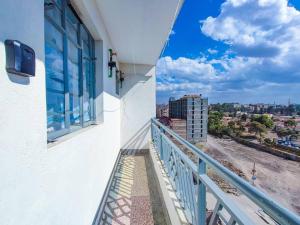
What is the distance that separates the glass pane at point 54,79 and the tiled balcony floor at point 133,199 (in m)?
1.42

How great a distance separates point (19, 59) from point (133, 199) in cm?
237

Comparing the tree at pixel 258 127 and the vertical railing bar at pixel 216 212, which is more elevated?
the vertical railing bar at pixel 216 212

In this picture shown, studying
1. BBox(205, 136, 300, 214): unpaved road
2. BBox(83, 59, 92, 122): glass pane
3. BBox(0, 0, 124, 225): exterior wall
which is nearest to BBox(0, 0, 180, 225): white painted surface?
BBox(0, 0, 124, 225): exterior wall

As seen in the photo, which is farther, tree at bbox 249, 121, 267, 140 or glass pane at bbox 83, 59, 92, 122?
tree at bbox 249, 121, 267, 140

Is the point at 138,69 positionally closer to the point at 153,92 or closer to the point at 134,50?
the point at 153,92

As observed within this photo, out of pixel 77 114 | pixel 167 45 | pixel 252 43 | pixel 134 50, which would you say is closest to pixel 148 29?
pixel 167 45

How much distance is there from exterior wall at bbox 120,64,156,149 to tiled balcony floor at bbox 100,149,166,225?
1.18 m

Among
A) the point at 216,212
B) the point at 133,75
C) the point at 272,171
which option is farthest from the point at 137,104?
the point at 272,171

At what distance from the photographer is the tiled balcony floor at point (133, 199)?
7.09ft

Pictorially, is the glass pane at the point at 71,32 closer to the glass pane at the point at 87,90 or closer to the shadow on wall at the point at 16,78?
the glass pane at the point at 87,90

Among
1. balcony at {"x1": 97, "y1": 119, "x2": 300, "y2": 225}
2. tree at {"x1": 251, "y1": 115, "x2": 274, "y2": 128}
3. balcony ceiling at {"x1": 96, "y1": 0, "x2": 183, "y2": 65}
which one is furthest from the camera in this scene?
tree at {"x1": 251, "y1": 115, "x2": 274, "y2": 128}

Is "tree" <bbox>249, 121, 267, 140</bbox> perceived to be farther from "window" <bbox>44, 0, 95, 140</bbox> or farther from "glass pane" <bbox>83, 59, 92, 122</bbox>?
"window" <bbox>44, 0, 95, 140</bbox>

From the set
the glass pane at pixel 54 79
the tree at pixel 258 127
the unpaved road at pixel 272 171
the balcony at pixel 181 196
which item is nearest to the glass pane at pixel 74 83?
the glass pane at pixel 54 79

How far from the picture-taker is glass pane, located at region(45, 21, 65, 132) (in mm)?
1166
